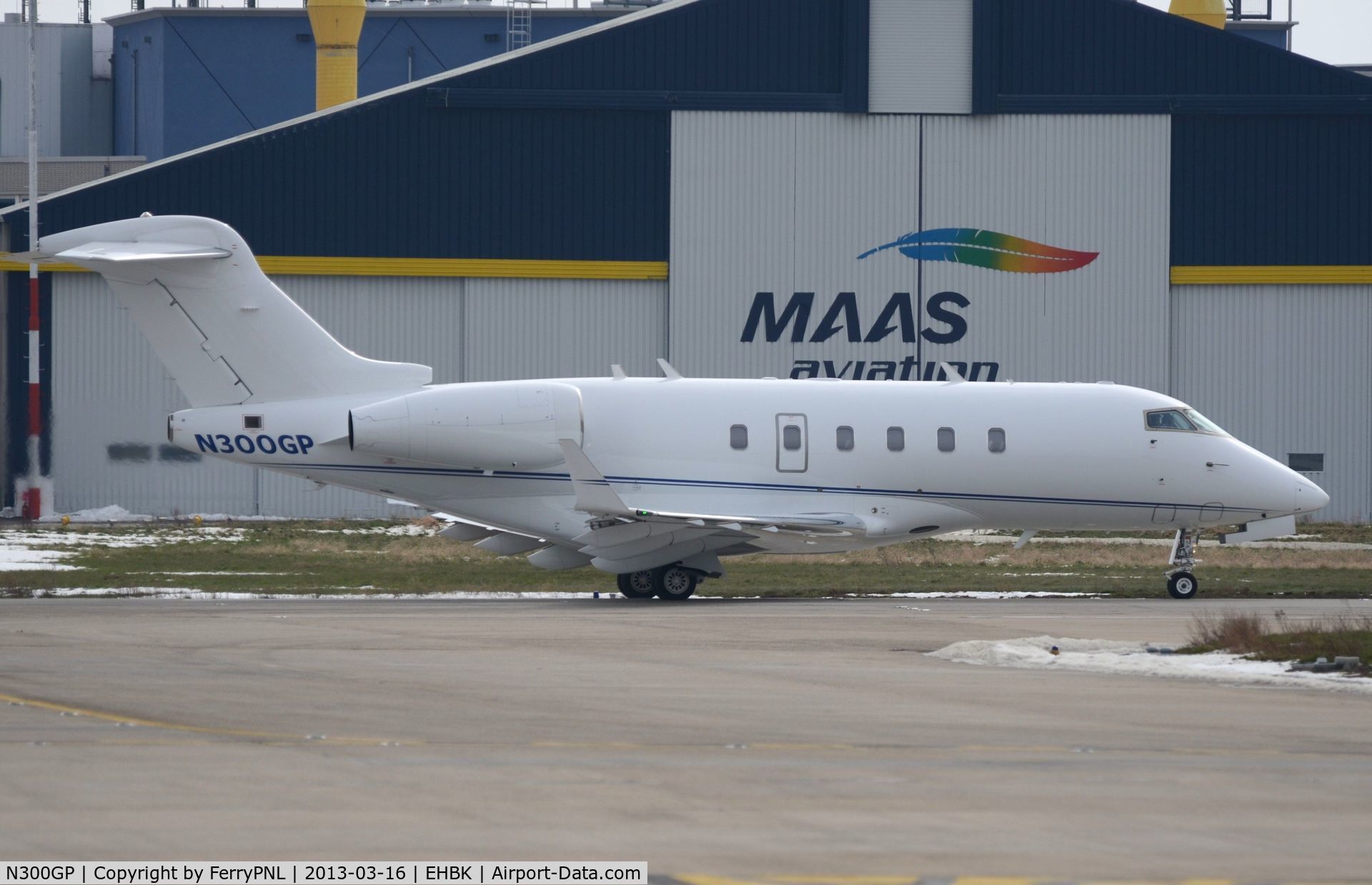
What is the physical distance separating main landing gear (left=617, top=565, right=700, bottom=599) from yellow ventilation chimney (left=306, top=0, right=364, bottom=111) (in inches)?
1140

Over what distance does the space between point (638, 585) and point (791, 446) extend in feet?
10.1

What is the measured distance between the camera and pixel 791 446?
84.6 feet

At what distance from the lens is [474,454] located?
2491cm

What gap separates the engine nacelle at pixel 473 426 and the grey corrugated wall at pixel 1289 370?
20.3 meters

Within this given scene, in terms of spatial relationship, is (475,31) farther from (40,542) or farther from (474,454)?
(474,454)

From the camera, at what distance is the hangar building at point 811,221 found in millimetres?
39031

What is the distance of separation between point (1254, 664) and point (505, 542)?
41.8ft

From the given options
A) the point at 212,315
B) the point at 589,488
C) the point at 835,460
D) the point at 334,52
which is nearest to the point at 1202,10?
the point at 334,52

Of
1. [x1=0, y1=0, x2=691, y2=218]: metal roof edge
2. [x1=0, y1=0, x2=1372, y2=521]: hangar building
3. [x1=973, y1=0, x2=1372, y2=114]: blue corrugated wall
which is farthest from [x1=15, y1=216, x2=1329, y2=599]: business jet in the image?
[x1=973, y1=0, x2=1372, y2=114]: blue corrugated wall

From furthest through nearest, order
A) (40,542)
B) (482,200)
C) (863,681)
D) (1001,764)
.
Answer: (482,200), (40,542), (863,681), (1001,764)

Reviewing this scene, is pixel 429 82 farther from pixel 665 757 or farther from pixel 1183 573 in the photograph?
pixel 665 757

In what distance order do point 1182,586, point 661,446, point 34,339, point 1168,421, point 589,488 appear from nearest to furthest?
point 589,488 < point 661,446 < point 1182,586 < point 1168,421 < point 34,339

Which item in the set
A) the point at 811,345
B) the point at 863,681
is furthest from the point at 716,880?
the point at 811,345

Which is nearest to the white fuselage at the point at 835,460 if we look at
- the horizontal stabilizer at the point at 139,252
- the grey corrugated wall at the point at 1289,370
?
the horizontal stabilizer at the point at 139,252
